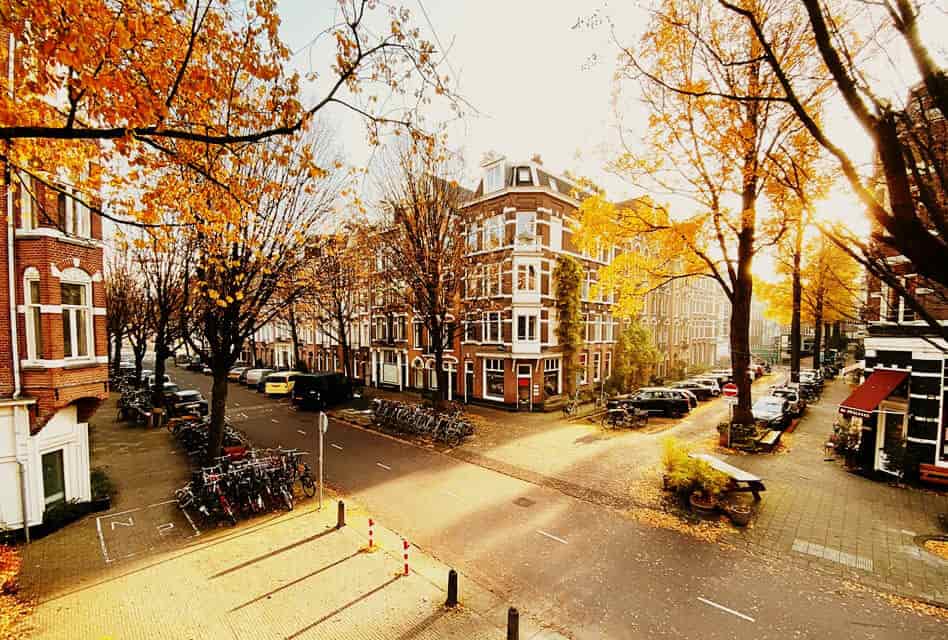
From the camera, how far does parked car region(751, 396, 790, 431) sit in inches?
719

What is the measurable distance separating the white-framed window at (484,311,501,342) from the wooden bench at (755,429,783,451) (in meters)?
13.3

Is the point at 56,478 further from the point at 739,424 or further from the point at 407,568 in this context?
the point at 739,424

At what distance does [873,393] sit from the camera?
1243 centimetres

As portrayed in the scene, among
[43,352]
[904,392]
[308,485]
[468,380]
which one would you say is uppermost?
[43,352]

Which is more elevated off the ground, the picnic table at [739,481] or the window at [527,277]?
the window at [527,277]

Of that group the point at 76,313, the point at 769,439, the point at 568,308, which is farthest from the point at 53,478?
the point at 769,439

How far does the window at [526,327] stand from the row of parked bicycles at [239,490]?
572 inches

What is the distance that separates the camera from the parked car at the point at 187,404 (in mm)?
21625

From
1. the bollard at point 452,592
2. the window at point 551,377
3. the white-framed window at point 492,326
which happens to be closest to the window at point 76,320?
the bollard at point 452,592

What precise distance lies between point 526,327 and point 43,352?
19.0 metres

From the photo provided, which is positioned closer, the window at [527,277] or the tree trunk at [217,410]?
the tree trunk at [217,410]

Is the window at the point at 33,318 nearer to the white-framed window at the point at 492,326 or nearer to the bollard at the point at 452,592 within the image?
the bollard at the point at 452,592

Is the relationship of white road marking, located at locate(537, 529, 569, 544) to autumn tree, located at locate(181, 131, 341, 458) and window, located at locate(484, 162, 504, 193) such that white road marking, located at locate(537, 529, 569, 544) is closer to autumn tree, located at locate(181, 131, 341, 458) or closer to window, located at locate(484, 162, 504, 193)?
autumn tree, located at locate(181, 131, 341, 458)

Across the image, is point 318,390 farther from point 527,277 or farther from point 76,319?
point 76,319
